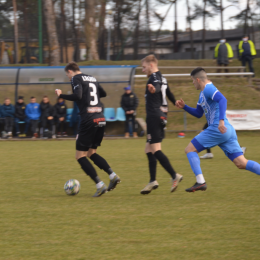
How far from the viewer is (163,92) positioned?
5926 millimetres

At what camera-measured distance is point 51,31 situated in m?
21.5

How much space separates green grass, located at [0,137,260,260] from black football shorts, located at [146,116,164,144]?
0.80 metres

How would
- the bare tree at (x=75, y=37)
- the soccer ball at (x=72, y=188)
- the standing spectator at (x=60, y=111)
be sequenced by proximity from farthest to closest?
the bare tree at (x=75, y=37) → the standing spectator at (x=60, y=111) → the soccer ball at (x=72, y=188)

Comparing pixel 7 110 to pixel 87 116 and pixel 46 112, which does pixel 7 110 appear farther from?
pixel 87 116

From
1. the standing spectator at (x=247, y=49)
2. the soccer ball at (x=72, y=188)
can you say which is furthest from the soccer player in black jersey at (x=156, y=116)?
the standing spectator at (x=247, y=49)

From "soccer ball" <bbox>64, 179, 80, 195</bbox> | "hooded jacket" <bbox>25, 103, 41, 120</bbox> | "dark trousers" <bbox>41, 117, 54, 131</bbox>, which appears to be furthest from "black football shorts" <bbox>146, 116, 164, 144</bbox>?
"hooded jacket" <bbox>25, 103, 41, 120</bbox>

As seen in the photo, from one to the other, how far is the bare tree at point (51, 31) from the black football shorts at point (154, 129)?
16583 mm

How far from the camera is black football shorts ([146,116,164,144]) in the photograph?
5.81 m

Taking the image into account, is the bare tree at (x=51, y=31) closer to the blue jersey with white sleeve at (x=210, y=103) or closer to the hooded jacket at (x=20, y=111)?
the hooded jacket at (x=20, y=111)

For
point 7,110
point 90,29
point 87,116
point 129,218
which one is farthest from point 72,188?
point 90,29

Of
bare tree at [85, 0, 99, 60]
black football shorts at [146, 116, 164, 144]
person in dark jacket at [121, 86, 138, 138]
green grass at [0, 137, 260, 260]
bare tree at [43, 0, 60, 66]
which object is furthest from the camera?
bare tree at [85, 0, 99, 60]

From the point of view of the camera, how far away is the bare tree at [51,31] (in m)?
20.8

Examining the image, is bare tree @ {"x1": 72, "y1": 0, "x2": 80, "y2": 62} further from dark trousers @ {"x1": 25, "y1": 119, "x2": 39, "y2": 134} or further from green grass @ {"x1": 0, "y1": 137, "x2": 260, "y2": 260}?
green grass @ {"x1": 0, "y1": 137, "x2": 260, "y2": 260}

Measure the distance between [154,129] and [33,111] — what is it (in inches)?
412
